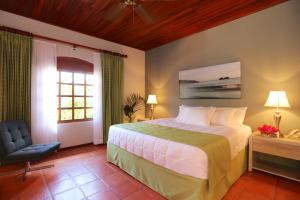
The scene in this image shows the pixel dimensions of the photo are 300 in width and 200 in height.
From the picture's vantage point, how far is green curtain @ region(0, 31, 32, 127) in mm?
2725

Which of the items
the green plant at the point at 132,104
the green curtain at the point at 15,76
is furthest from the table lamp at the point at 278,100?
the green curtain at the point at 15,76

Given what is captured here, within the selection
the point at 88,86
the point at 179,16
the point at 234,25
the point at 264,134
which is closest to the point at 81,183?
the point at 88,86

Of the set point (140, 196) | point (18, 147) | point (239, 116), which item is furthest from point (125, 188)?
point (239, 116)

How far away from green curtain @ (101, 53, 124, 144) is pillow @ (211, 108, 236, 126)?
2501mm

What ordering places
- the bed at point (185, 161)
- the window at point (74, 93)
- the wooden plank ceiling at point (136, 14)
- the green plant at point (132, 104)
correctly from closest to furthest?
the bed at point (185, 161)
the wooden plank ceiling at point (136, 14)
the window at point (74, 93)
the green plant at point (132, 104)

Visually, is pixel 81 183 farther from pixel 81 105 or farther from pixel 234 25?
pixel 234 25

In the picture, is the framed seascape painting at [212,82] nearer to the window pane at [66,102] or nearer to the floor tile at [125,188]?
the floor tile at [125,188]

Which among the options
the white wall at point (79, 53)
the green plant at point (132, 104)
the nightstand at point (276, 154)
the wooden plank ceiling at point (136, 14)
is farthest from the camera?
the green plant at point (132, 104)

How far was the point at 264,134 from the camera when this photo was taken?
243 cm

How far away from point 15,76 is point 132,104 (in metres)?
2.75

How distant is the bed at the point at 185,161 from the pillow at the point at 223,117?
30 centimetres

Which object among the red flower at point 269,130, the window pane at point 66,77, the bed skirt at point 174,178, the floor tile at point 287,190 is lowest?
the floor tile at point 287,190

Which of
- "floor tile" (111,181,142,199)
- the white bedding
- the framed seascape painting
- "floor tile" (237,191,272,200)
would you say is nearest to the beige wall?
the framed seascape painting

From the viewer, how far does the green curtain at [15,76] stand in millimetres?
2725
